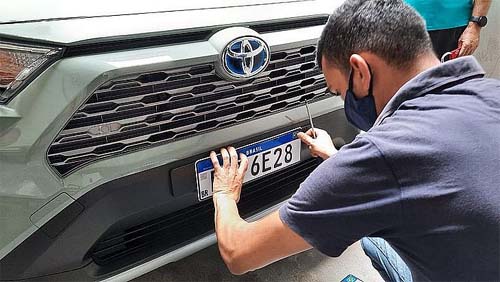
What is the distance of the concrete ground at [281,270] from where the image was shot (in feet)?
6.33

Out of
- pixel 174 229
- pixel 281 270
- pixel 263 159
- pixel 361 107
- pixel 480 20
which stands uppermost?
pixel 480 20

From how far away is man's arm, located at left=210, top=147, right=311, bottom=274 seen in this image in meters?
1.13

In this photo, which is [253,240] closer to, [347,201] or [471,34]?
[347,201]

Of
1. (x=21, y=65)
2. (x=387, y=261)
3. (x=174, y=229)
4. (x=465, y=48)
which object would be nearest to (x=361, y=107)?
(x=387, y=261)

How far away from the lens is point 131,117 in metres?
1.25

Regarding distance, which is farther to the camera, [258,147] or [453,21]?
[453,21]

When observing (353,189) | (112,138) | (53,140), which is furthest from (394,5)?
(53,140)

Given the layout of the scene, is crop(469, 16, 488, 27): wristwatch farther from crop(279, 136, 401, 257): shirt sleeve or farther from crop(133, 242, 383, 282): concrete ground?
crop(279, 136, 401, 257): shirt sleeve

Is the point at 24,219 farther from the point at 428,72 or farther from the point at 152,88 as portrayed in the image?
the point at 428,72

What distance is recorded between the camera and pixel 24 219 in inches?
47.3

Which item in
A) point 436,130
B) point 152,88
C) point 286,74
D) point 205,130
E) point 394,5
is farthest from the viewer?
point 286,74

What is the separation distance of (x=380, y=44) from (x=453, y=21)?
1.44m

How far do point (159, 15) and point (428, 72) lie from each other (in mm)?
735

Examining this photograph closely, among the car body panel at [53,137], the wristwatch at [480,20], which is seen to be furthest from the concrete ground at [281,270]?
the wristwatch at [480,20]
